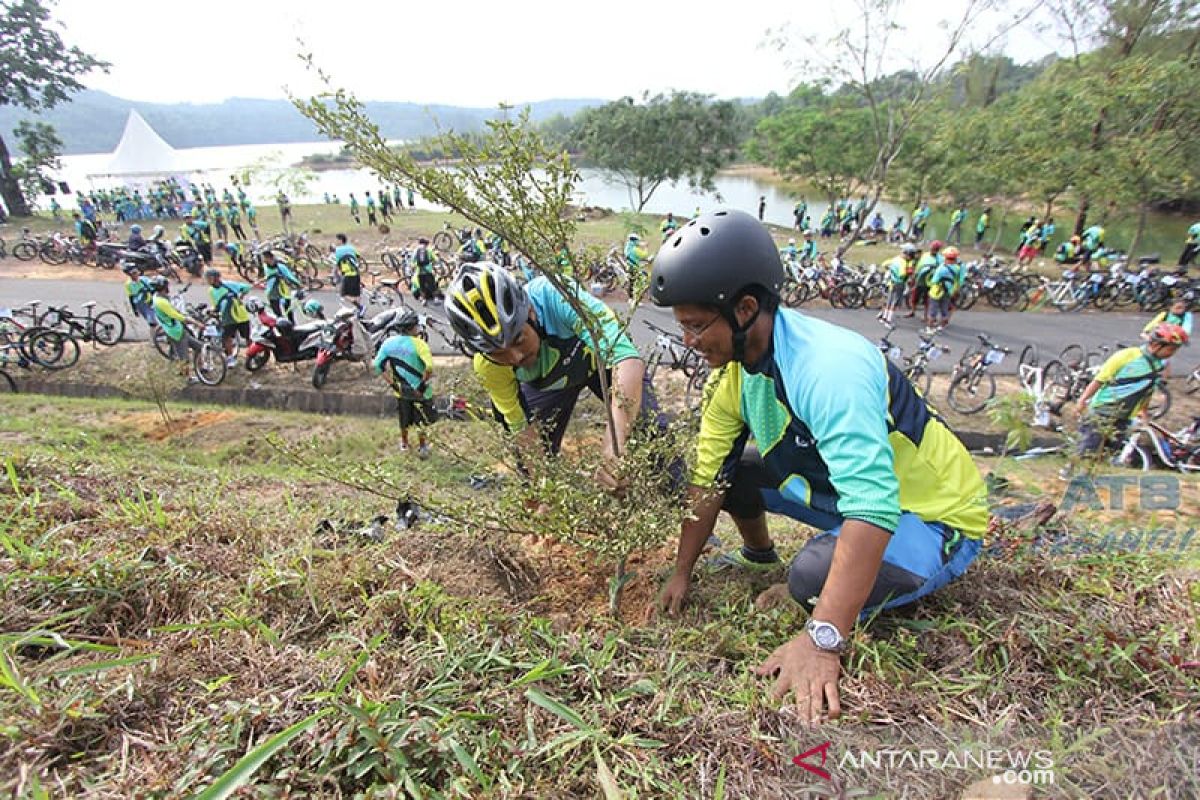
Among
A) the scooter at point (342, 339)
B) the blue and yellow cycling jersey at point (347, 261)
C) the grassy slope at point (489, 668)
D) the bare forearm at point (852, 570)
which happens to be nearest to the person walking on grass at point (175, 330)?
the scooter at point (342, 339)

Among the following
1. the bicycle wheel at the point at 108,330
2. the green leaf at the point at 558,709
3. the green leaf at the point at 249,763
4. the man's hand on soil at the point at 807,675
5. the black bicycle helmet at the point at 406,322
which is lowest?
the bicycle wheel at the point at 108,330

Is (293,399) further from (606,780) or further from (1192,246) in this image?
(1192,246)

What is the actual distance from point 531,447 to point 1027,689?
1.89 metres

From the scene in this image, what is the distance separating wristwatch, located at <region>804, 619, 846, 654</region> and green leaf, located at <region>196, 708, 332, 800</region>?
1.52 meters

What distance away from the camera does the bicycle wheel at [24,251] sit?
74.1ft

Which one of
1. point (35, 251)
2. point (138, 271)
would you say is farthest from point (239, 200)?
point (138, 271)

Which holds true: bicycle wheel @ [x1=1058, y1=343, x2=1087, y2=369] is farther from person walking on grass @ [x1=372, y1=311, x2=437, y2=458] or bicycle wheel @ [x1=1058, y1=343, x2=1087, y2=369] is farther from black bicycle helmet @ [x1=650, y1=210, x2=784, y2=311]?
black bicycle helmet @ [x1=650, y1=210, x2=784, y2=311]

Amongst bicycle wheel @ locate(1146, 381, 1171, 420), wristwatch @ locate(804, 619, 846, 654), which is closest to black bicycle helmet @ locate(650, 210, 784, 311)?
wristwatch @ locate(804, 619, 846, 654)

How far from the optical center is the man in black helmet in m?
1.90

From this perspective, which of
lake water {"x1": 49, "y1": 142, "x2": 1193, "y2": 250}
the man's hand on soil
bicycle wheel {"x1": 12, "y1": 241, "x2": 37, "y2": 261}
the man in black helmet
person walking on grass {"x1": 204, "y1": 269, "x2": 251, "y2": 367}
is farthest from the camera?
lake water {"x1": 49, "y1": 142, "x2": 1193, "y2": 250}

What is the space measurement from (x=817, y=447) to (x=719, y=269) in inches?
28.8

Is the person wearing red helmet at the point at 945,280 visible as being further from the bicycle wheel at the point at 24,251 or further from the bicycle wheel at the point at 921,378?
the bicycle wheel at the point at 24,251

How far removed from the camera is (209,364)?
446 inches

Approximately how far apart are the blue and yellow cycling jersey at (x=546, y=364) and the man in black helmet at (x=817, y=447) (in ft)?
4.17
